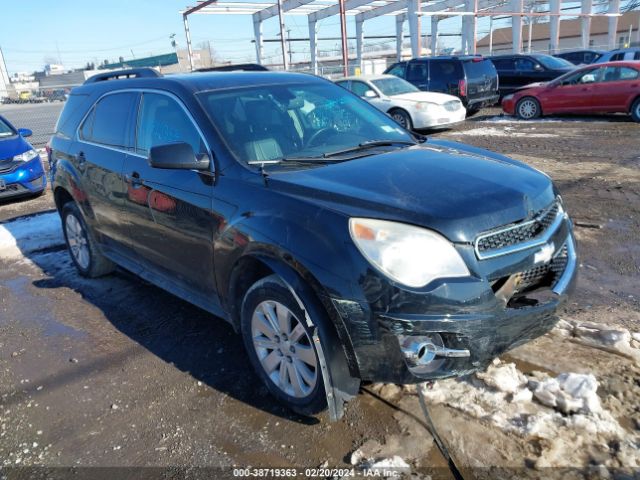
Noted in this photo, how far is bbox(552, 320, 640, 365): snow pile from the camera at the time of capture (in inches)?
129

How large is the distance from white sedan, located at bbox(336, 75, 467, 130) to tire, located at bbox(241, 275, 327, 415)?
10.3 metres

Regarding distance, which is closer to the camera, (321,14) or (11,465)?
(11,465)

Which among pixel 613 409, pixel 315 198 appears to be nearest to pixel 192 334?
pixel 315 198

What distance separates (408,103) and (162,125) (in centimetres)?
1001

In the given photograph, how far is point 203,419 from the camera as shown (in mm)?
3059

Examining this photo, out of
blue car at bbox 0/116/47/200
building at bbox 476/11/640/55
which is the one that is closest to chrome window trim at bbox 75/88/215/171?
blue car at bbox 0/116/47/200

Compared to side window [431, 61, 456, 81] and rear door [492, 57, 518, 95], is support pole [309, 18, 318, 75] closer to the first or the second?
rear door [492, 57, 518, 95]

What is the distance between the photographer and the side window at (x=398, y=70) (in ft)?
54.3

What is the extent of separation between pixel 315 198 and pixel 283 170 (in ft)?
1.59

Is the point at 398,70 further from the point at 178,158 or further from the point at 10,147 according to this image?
the point at 178,158

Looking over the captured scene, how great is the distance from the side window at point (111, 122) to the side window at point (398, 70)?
13.3m

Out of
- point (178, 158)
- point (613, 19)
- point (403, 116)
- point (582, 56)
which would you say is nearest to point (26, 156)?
point (178, 158)

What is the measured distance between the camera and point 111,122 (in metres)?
4.44

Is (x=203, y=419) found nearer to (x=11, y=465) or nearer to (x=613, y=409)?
(x=11, y=465)
